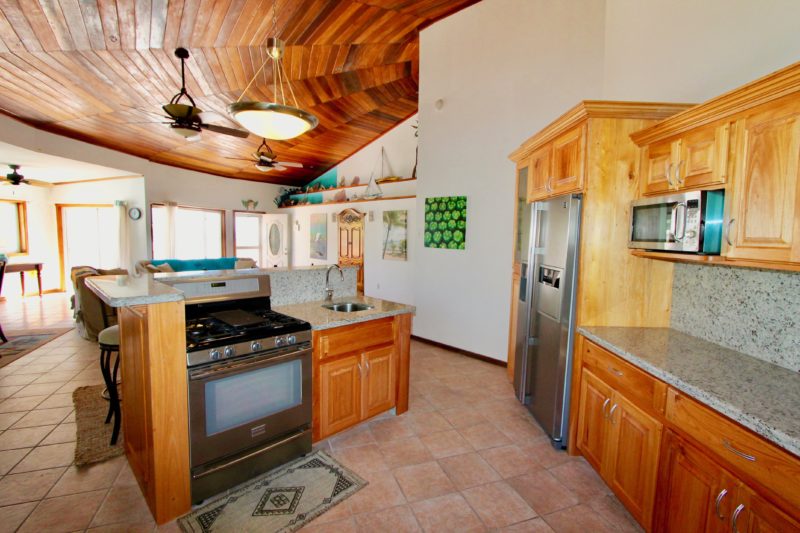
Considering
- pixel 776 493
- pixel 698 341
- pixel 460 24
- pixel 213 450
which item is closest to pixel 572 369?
pixel 698 341

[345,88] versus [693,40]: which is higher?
[345,88]

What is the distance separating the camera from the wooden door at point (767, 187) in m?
1.33

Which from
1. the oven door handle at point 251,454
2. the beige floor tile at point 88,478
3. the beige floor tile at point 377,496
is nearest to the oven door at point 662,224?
the beige floor tile at point 377,496

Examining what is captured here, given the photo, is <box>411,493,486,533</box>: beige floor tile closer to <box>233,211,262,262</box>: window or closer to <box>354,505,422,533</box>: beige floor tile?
<box>354,505,422,533</box>: beige floor tile

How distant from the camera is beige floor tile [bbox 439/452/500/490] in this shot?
7.14ft

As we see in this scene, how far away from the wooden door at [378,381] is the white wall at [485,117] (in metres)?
1.80

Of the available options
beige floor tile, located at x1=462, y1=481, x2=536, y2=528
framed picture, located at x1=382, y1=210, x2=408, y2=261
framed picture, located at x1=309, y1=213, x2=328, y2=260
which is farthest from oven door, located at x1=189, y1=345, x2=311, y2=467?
framed picture, located at x1=309, y1=213, x2=328, y2=260

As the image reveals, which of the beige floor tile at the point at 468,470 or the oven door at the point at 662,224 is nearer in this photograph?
the oven door at the point at 662,224

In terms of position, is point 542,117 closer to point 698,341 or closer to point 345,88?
point 698,341

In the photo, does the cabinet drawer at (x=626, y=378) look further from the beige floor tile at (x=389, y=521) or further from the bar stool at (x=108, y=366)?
the bar stool at (x=108, y=366)

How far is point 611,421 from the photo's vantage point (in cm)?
197

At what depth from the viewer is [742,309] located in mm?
1844

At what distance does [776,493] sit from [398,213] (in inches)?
215

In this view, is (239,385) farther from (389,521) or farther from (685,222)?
(685,222)
